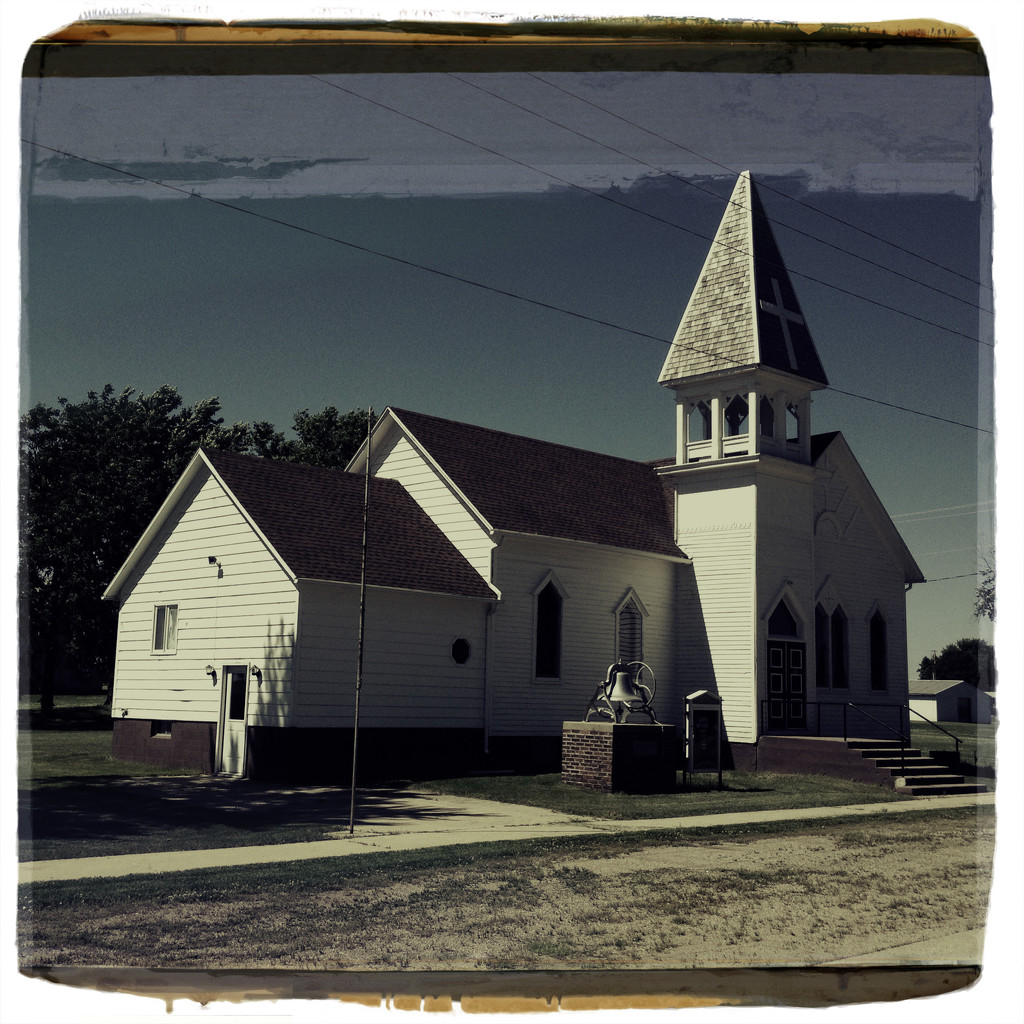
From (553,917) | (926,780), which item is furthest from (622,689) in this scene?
(553,917)

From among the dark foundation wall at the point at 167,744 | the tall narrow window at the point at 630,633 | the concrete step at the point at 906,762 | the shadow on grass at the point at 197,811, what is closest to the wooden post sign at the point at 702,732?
the concrete step at the point at 906,762

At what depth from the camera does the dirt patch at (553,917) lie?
6363 mm

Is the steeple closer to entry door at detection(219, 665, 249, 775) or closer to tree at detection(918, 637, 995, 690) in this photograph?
entry door at detection(219, 665, 249, 775)

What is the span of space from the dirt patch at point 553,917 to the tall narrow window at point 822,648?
16.4 metres

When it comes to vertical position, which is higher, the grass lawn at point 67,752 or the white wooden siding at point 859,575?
the white wooden siding at point 859,575

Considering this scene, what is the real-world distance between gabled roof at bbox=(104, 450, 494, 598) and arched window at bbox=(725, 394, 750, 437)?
318 inches

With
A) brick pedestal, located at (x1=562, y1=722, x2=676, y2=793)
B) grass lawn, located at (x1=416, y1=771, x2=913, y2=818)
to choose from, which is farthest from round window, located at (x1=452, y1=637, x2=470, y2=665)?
brick pedestal, located at (x1=562, y1=722, x2=676, y2=793)

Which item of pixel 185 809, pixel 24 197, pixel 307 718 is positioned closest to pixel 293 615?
pixel 307 718

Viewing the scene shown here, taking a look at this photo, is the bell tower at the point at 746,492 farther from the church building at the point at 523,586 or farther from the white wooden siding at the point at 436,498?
the white wooden siding at the point at 436,498

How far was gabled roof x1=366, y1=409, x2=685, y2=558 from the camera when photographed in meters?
24.9

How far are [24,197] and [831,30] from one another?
439 cm

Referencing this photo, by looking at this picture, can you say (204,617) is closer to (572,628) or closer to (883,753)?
(572,628)

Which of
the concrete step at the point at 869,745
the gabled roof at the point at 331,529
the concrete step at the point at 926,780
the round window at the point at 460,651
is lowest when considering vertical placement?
the concrete step at the point at 926,780

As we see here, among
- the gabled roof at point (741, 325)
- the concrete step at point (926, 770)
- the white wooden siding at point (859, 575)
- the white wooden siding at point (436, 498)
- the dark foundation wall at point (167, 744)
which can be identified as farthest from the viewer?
the white wooden siding at point (859, 575)
